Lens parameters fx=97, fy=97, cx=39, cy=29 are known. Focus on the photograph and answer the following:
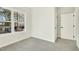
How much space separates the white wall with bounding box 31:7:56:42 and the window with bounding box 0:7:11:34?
0.93 meters

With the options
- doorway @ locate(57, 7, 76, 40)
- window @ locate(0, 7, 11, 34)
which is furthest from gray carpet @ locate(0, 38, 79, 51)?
window @ locate(0, 7, 11, 34)

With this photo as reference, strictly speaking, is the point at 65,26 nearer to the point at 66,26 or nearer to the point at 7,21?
the point at 66,26

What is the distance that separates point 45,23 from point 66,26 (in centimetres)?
84

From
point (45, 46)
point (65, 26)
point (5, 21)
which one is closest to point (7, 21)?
point (5, 21)

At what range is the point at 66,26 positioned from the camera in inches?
119

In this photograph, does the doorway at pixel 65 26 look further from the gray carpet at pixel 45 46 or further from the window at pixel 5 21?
the window at pixel 5 21

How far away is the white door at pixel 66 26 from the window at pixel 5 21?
1893 millimetres

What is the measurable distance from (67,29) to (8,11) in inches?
83.9

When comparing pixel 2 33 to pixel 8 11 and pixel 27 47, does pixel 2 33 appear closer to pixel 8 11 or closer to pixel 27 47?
pixel 8 11

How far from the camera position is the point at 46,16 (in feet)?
11.4

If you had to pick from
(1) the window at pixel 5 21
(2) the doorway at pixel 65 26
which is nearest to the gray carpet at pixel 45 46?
(2) the doorway at pixel 65 26

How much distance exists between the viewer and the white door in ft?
9.83

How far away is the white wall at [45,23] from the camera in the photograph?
10.1 ft
